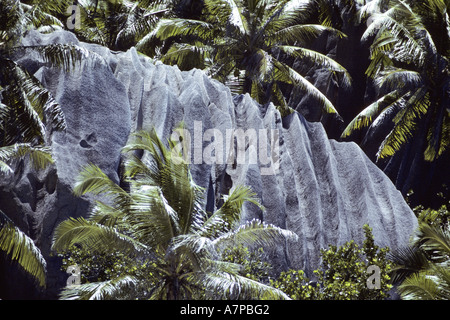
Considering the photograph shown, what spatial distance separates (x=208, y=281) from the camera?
14.7 m

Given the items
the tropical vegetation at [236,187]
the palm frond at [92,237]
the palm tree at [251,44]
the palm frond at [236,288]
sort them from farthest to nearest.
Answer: the palm tree at [251,44]
the tropical vegetation at [236,187]
the palm frond at [92,237]
the palm frond at [236,288]

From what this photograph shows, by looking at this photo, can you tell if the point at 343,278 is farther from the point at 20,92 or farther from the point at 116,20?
the point at 116,20

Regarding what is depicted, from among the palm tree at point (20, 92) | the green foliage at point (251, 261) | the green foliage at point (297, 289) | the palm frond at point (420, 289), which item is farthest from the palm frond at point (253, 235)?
the palm tree at point (20, 92)

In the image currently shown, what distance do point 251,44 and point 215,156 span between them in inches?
241

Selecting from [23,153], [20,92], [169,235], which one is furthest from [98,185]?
[20,92]

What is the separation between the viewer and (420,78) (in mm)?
26016

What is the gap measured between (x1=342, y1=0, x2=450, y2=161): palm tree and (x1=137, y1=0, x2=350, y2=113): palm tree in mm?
2130

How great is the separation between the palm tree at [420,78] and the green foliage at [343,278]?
7208 millimetres

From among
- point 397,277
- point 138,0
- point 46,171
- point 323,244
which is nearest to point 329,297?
point 397,277

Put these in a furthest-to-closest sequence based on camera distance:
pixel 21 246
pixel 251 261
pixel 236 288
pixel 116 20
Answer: pixel 116 20 → pixel 251 261 → pixel 21 246 → pixel 236 288

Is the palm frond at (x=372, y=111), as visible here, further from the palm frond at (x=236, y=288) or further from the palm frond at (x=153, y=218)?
the palm frond at (x=236, y=288)

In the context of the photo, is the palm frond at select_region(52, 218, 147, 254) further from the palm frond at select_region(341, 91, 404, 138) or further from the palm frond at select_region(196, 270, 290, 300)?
the palm frond at select_region(341, 91, 404, 138)

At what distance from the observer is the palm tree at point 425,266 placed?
16.5 meters
